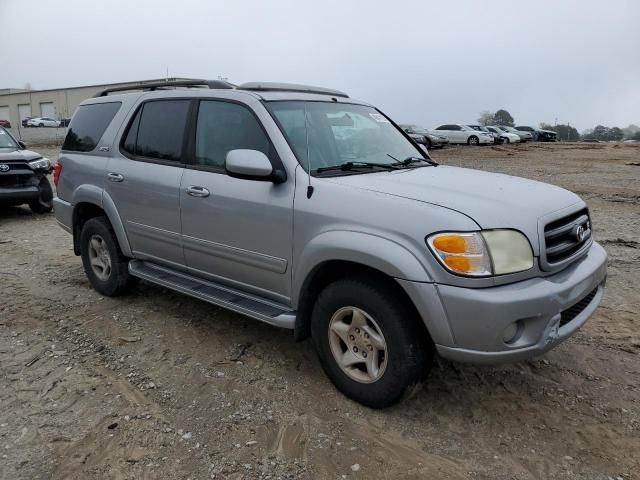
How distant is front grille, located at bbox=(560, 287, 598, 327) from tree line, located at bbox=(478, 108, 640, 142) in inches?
2358

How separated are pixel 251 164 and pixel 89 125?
106 inches

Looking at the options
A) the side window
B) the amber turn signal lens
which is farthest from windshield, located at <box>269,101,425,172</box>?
the amber turn signal lens

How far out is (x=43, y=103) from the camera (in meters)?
65.7

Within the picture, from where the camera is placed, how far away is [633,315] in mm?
4566

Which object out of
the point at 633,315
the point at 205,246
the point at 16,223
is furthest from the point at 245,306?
the point at 16,223

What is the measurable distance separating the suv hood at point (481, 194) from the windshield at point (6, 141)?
28.5 feet

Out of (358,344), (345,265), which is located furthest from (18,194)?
(358,344)

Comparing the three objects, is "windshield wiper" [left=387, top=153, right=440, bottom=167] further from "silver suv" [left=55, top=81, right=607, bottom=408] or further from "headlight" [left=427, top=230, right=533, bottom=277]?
"headlight" [left=427, top=230, right=533, bottom=277]

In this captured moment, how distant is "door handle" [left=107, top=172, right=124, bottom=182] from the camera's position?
465 centimetres

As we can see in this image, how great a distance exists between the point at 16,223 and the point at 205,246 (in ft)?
21.9

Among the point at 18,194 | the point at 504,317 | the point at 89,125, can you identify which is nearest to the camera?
the point at 504,317

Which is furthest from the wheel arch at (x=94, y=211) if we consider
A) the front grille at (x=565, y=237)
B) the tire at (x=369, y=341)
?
the front grille at (x=565, y=237)

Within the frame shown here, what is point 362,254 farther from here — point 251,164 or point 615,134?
point 615,134

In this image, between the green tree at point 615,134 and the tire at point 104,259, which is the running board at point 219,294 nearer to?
the tire at point 104,259
